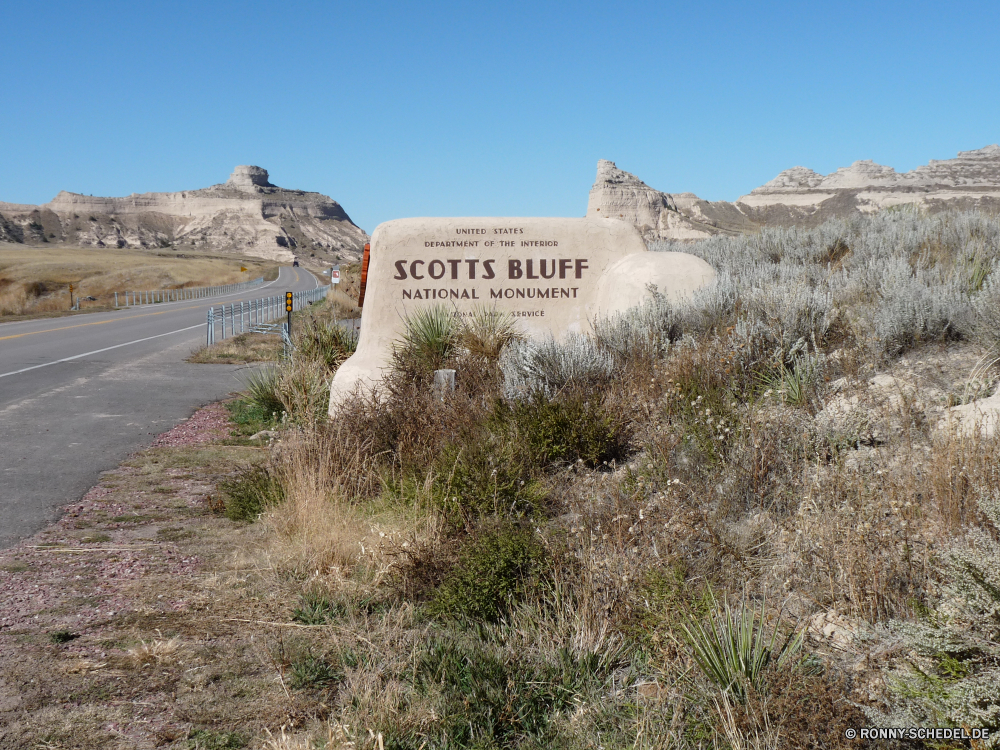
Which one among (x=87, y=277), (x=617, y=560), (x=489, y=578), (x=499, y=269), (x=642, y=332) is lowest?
(x=489, y=578)

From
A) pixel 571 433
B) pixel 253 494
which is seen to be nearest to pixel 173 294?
pixel 253 494

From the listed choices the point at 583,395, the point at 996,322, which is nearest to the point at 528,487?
the point at 583,395

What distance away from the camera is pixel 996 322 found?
589 cm

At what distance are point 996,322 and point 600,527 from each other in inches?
150

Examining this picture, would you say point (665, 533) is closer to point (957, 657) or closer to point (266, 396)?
point (957, 657)

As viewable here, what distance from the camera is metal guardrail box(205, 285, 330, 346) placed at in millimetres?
21500

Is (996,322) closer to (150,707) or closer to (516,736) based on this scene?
(516,736)

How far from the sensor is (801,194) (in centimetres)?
10356

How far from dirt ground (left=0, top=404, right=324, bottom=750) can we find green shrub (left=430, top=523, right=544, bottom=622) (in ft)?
2.70

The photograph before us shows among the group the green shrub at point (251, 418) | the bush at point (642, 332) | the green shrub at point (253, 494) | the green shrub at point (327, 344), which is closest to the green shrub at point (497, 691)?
the green shrub at point (253, 494)

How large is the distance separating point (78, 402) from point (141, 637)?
29.9 ft

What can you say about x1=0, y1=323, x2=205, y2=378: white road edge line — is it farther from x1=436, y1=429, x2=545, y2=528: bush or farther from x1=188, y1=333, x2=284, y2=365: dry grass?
x1=436, y1=429, x2=545, y2=528: bush

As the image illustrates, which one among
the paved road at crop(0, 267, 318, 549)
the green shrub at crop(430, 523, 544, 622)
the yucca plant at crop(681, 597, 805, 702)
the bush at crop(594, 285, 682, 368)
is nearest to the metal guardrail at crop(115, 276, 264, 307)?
the paved road at crop(0, 267, 318, 549)

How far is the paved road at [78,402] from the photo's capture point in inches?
274
